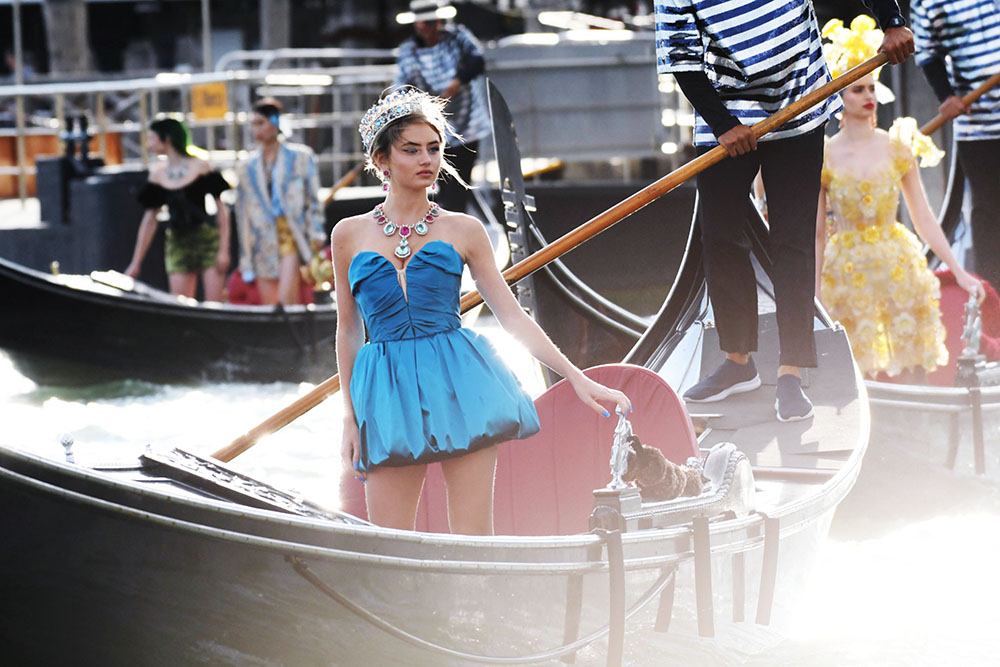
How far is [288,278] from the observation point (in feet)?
21.8

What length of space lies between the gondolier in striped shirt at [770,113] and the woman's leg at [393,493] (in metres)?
1.13

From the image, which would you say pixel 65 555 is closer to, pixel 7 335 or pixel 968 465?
pixel 968 465

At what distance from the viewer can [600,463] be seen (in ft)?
9.11

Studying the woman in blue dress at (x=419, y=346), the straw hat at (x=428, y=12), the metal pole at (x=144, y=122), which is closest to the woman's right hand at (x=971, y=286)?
the woman in blue dress at (x=419, y=346)

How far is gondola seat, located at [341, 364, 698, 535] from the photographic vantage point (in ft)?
8.95

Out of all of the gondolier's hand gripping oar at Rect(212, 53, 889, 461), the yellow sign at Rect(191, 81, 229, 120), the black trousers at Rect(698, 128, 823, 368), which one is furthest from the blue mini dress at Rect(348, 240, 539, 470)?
the yellow sign at Rect(191, 81, 229, 120)

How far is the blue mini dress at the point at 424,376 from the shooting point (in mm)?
2152

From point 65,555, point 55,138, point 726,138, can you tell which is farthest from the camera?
point 55,138

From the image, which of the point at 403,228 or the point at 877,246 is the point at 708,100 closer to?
the point at 403,228

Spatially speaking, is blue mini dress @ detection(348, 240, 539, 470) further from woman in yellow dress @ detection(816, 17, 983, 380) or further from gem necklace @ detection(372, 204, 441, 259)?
woman in yellow dress @ detection(816, 17, 983, 380)

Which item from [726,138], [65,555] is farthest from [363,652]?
[726,138]

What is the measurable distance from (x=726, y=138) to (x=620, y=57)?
22.8 feet

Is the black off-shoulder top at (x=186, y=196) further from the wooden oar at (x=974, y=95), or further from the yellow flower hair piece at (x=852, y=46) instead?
the yellow flower hair piece at (x=852, y=46)

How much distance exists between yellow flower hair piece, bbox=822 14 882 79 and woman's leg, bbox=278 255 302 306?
3.22m
